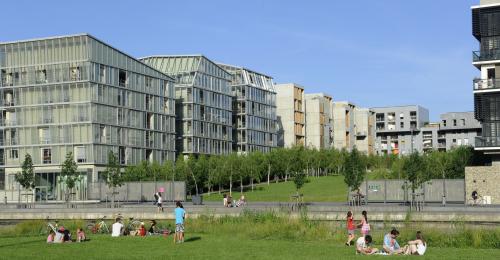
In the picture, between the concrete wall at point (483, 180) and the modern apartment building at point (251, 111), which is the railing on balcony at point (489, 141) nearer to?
the concrete wall at point (483, 180)

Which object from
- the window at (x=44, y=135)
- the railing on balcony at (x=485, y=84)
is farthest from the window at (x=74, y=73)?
the railing on balcony at (x=485, y=84)

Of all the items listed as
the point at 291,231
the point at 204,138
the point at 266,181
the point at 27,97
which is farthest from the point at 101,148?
the point at 291,231

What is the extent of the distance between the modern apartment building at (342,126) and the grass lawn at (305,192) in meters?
57.0

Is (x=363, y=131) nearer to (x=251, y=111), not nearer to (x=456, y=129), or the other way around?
(x=456, y=129)

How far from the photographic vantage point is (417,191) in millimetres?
62094

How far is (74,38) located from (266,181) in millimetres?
39338

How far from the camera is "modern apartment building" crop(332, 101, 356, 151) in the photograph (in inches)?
6505

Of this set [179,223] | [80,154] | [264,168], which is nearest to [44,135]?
[80,154]

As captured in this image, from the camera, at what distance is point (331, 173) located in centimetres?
12800

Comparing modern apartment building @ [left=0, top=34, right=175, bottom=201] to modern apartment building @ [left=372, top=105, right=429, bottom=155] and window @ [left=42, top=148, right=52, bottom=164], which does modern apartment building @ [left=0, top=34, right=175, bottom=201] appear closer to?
window @ [left=42, top=148, right=52, bottom=164]

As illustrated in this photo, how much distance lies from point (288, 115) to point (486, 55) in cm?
7899

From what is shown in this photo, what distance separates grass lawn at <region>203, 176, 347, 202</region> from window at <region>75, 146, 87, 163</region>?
15643 millimetres

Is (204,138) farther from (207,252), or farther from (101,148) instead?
(207,252)

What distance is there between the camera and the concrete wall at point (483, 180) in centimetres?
6219
